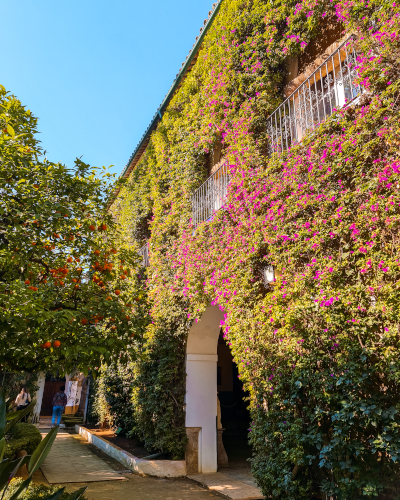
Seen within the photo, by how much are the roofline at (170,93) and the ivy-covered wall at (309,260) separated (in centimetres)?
138

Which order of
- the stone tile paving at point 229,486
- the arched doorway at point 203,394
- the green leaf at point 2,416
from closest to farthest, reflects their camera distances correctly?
the green leaf at point 2,416 < the stone tile paving at point 229,486 < the arched doorway at point 203,394

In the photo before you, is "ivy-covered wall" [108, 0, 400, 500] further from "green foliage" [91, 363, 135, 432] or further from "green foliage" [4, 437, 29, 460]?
"green foliage" [91, 363, 135, 432]

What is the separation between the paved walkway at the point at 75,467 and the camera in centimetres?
660

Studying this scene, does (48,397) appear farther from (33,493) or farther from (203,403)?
(33,493)

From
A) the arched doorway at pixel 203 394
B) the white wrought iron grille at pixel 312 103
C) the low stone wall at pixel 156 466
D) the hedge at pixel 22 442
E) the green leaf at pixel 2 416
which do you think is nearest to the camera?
the green leaf at pixel 2 416

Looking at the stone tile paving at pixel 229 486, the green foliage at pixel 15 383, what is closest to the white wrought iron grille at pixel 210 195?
the stone tile paving at pixel 229 486

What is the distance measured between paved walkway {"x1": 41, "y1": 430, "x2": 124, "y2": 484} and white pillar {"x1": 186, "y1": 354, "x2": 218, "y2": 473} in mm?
1588

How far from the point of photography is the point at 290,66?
6.25m

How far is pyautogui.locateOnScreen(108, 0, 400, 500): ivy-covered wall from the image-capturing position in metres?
3.52

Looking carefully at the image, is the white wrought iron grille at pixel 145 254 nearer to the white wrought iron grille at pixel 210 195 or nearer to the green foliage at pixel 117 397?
the green foliage at pixel 117 397

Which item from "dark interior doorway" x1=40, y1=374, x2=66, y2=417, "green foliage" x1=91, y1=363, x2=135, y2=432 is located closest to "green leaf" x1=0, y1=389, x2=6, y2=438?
"green foliage" x1=91, y1=363, x2=135, y2=432

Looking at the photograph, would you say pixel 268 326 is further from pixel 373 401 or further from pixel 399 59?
pixel 399 59

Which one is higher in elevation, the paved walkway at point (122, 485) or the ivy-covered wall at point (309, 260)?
the ivy-covered wall at point (309, 260)

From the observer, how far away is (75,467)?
7426mm
